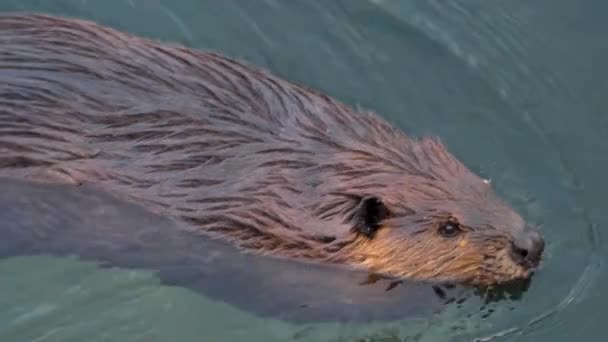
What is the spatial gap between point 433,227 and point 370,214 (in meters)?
0.27

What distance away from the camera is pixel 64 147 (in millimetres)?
5559

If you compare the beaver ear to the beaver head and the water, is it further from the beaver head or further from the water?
the water

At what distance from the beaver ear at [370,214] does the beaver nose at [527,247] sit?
1.83ft

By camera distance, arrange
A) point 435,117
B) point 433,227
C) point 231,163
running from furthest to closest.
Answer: point 435,117 < point 433,227 < point 231,163

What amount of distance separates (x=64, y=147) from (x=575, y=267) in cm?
240

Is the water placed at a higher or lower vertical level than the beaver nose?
higher

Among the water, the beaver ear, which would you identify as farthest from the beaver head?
the water

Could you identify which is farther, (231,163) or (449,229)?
(449,229)

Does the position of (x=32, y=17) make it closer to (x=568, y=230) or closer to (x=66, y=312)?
(x=66, y=312)

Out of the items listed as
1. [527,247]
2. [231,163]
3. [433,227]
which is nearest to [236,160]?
[231,163]

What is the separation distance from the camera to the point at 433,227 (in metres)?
5.74

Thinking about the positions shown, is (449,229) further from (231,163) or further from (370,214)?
(231,163)

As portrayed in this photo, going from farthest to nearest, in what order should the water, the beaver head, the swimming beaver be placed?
the water → the beaver head → the swimming beaver

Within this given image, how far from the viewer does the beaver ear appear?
222 inches
